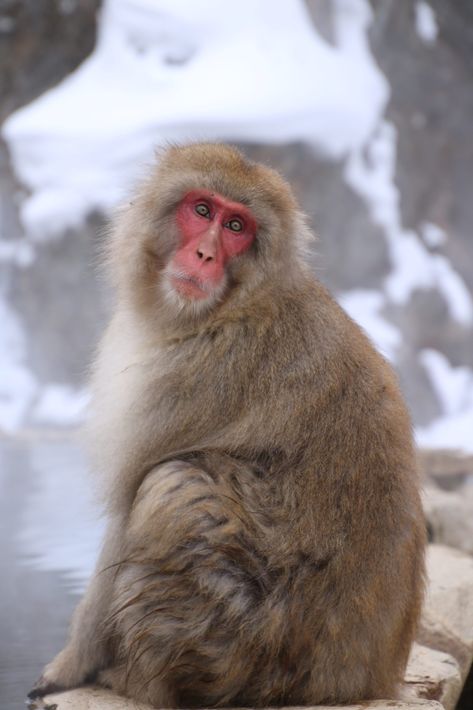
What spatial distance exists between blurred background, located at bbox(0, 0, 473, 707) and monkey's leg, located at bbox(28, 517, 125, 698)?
5172 millimetres

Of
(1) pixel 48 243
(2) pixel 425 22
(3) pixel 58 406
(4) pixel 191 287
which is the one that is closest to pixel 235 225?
(4) pixel 191 287

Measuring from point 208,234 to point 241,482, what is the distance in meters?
0.65

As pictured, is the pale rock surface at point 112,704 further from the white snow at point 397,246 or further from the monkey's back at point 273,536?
the white snow at point 397,246

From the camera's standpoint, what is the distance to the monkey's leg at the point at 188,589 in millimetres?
2451

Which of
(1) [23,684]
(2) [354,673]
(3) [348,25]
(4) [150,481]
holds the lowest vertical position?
(1) [23,684]

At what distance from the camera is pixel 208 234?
268 cm

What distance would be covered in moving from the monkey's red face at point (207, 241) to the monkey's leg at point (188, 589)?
19.0 inches

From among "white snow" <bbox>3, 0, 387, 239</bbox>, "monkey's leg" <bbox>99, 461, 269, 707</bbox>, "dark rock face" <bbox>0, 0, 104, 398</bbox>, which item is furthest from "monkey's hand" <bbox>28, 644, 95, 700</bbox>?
"white snow" <bbox>3, 0, 387, 239</bbox>

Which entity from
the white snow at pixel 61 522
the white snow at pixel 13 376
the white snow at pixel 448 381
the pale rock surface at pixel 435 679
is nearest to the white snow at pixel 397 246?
the white snow at pixel 448 381

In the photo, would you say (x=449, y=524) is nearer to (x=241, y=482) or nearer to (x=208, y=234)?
(x=241, y=482)

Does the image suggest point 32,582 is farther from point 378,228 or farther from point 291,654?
point 378,228

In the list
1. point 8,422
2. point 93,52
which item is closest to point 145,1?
point 93,52

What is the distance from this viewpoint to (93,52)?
9781 mm

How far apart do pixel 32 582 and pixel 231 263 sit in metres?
1.54
